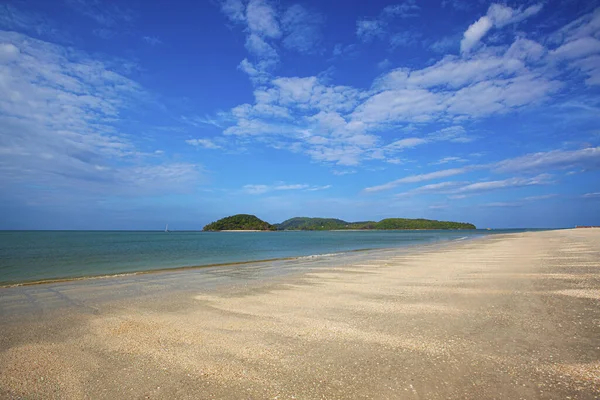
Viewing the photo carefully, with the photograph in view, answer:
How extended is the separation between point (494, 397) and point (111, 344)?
7.11 m

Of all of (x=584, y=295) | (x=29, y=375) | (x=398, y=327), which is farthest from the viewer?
(x=584, y=295)

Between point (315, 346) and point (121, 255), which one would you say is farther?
point (121, 255)

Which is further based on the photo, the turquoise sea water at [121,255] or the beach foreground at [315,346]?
the turquoise sea water at [121,255]

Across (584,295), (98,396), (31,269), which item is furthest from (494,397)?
(31,269)

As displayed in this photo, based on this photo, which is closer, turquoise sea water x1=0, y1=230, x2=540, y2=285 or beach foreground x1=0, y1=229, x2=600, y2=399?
beach foreground x1=0, y1=229, x2=600, y2=399

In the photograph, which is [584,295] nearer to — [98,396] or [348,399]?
[348,399]

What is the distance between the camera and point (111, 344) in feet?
20.8

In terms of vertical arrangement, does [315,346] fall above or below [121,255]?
below

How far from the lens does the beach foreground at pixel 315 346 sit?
442 centimetres

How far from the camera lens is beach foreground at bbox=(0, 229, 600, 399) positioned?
442 centimetres

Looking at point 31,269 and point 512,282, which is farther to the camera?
point 31,269

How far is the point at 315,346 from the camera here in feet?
19.5

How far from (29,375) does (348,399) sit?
17.7ft

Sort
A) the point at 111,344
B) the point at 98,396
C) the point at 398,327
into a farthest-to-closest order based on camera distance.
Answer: the point at 398,327 < the point at 111,344 < the point at 98,396
